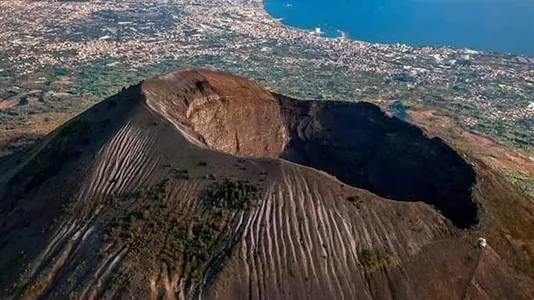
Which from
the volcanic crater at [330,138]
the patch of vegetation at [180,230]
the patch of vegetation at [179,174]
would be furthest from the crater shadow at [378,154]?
the patch of vegetation at [179,174]

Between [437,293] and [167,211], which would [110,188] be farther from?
[437,293]

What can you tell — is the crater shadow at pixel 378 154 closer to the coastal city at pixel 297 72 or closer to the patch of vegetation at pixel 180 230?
the patch of vegetation at pixel 180 230

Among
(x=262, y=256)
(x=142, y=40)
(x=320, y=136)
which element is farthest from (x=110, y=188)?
(x=142, y=40)

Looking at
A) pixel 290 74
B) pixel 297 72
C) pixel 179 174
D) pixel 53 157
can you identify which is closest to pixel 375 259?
pixel 179 174

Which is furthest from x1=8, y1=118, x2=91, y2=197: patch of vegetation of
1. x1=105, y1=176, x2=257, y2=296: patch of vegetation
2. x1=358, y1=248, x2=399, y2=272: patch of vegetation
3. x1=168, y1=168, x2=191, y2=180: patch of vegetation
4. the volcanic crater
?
x1=358, y1=248, x2=399, y2=272: patch of vegetation

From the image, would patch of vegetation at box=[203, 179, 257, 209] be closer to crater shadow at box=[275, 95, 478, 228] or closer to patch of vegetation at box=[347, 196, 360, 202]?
patch of vegetation at box=[347, 196, 360, 202]

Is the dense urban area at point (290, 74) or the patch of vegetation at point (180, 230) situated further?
the dense urban area at point (290, 74)

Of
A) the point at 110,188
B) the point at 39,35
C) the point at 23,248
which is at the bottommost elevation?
the point at 39,35
